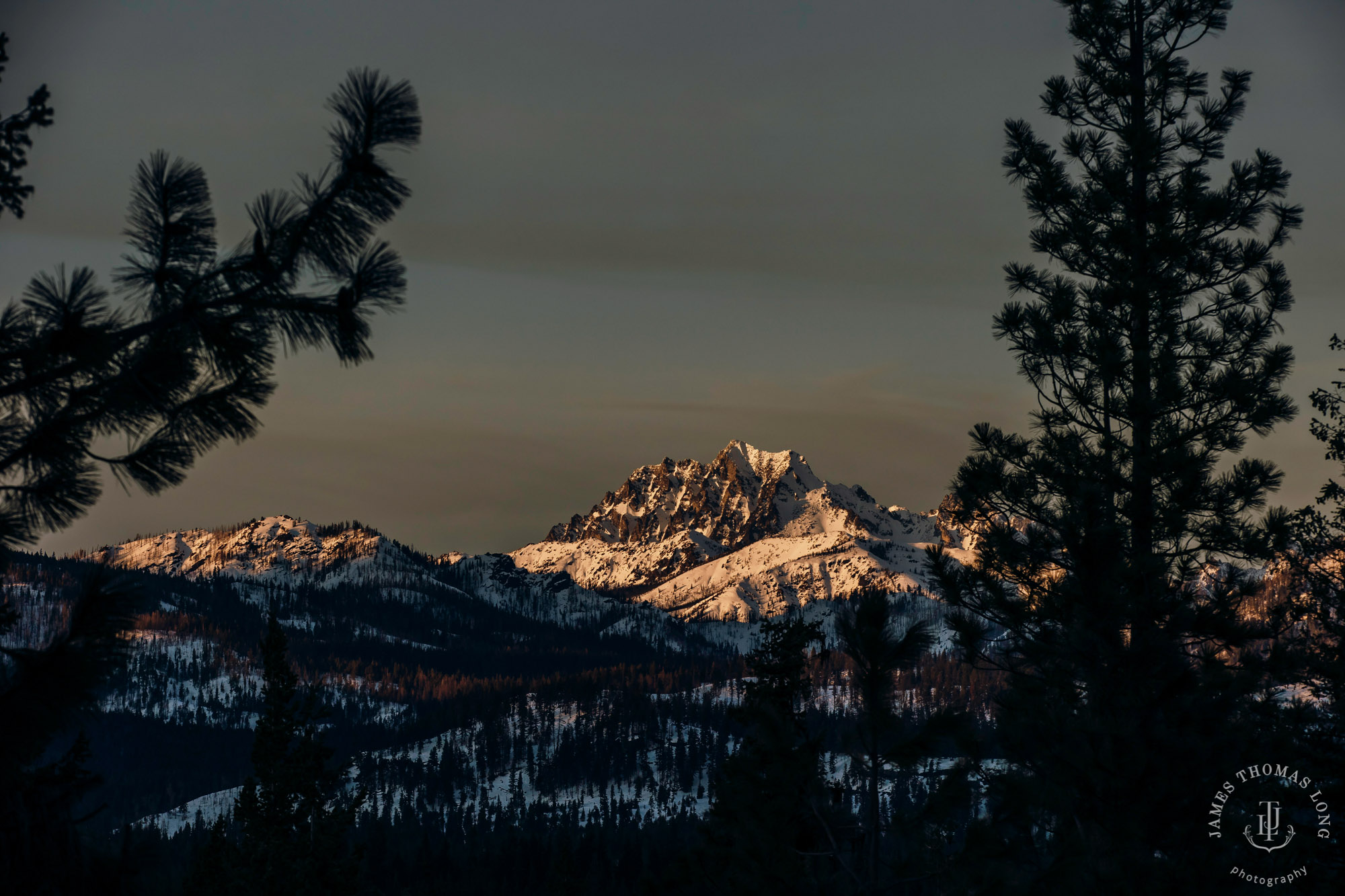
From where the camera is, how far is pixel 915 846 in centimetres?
1300

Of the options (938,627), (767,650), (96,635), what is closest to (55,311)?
(96,635)

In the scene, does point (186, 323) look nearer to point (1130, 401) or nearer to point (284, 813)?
point (1130, 401)

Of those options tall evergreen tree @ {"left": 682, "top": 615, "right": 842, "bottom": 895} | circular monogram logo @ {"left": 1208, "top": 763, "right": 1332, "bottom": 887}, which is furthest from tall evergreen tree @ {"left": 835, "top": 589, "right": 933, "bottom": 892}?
circular monogram logo @ {"left": 1208, "top": 763, "right": 1332, "bottom": 887}

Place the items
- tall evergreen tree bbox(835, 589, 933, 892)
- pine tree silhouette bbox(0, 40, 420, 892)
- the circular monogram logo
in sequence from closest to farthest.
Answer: pine tree silhouette bbox(0, 40, 420, 892), tall evergreen tree bbox(835, 589, 933, 892), the circular monogram logo

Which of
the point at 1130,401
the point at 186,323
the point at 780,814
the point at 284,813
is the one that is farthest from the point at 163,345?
the point at 284,813

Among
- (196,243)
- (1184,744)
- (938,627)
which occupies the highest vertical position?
(196,243)

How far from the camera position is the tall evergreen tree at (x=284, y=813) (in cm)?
3862

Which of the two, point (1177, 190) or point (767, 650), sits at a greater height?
point (1177, 190)

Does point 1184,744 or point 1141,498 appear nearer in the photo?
point 1184,744

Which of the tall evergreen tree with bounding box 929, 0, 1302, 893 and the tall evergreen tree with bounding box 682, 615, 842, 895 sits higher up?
the tall evergreen tree with bounding box 929, 0, 1302, 893

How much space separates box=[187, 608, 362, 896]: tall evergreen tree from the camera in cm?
A: 3862

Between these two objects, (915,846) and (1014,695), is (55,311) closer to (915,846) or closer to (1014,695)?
(915,846)

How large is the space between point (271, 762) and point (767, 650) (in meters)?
22.5

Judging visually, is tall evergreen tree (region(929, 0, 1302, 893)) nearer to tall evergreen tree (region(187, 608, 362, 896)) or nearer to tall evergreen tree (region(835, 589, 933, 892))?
tall evergreen tree (region(835, 589, 933, 892))
